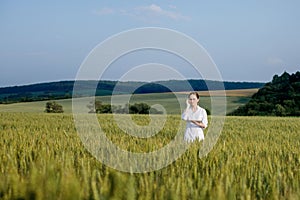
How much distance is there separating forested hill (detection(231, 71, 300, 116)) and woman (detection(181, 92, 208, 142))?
3364cm

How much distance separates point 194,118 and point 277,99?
3689 cm

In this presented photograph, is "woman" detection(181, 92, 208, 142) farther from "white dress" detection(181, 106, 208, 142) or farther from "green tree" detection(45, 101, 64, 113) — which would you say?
"green tree" detection(45, 101, 64, 113)

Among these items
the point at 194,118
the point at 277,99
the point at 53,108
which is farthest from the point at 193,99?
the point at 277,99

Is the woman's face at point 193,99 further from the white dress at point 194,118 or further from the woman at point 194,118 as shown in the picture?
the white dress at point 194,118

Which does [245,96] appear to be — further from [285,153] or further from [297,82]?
[285,153]

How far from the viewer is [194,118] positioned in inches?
275

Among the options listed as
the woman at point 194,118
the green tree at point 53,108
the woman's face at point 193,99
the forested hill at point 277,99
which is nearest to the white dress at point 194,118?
the woman at point 194,118

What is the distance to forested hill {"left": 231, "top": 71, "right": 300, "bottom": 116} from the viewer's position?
130 feet

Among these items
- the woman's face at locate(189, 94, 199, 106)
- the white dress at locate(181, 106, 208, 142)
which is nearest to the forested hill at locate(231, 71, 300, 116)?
the white dress at locate(181, 106, 208, 142)

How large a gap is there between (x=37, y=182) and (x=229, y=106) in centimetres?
4117

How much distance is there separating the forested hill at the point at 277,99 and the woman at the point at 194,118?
110ft

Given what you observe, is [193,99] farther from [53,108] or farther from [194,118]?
[53,108]

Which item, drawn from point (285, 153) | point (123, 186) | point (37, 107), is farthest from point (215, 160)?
point (37, 107)

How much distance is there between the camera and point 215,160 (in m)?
4.24
